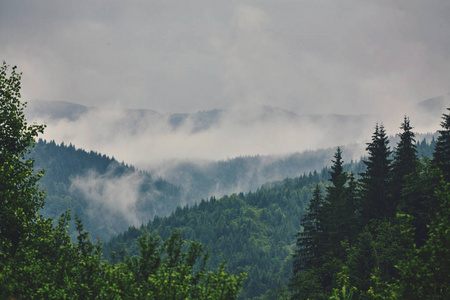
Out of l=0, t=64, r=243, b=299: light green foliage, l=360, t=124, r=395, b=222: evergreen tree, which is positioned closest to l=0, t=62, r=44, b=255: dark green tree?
l=0, t=64, r=243, b=299: light green foliage

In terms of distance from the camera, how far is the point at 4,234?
2534cm

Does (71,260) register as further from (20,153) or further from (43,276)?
(20,153)

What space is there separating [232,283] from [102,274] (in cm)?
773

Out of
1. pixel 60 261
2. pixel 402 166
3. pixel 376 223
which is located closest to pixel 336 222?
pixel 376 223

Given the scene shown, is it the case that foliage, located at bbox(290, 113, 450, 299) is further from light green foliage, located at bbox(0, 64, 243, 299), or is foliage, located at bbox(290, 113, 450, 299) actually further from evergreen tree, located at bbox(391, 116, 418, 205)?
light green foliage, located at bbox(0, 64, 243, 299)

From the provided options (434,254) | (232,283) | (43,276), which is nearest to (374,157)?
(434,254)

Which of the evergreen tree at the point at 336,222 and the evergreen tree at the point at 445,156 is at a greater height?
the evergreen tree at the point at 445,156

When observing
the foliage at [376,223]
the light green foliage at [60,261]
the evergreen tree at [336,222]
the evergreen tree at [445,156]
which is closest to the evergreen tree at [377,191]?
the foliage at [376,223]

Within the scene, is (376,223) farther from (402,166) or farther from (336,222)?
(402,166)

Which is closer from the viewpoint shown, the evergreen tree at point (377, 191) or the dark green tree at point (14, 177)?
the dark green tree at point (14, 177)

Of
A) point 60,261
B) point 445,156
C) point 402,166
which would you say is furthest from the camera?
point 402,166

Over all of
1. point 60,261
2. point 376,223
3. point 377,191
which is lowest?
point 60,261

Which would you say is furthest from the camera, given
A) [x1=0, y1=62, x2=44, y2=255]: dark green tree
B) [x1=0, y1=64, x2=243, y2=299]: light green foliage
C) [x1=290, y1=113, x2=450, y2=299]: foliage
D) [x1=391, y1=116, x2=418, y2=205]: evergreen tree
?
[x1=391, y1=116, x2=418, y2=205]: evergreen tree

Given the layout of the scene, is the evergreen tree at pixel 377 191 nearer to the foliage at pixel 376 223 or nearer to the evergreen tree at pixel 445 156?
the foliage at pixel 376 223
